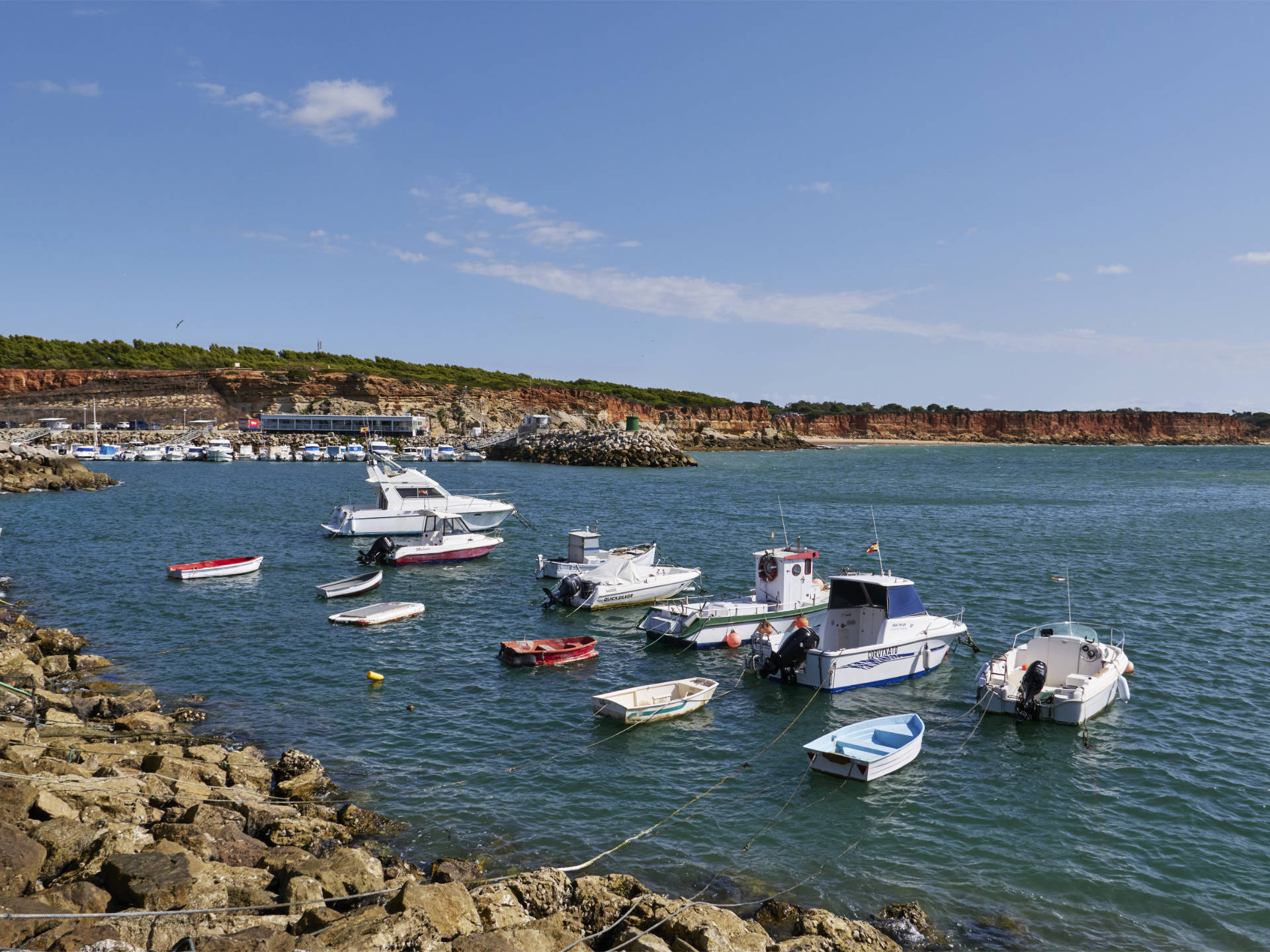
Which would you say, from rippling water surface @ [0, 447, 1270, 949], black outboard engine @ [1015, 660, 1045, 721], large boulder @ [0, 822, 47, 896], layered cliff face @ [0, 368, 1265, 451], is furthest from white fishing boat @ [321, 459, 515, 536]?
layered cliff face @ [0, 368, 1265, 451]

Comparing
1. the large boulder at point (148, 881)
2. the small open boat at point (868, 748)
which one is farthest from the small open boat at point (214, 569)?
the small open boat at point (868, 748)

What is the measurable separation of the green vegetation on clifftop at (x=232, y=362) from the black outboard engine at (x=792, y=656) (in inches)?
5230

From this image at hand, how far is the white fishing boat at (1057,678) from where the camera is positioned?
18.5m

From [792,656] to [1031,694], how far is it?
18.5 ft

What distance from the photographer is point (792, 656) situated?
68.7 feet

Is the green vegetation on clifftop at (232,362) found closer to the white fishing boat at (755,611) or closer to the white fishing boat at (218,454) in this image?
the white fishing boat at (218,454)

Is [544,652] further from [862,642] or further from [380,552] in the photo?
[380,552]

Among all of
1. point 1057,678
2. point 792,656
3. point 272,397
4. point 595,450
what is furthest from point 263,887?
point 272,397

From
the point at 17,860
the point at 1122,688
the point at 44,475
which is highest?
the point at 44,475

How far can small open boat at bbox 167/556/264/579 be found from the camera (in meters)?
32.2

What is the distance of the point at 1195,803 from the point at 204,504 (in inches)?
2345

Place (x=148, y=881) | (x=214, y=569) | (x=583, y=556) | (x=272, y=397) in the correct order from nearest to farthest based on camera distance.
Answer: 1. (x=148, y=881)
2. (x=214, y=569)
3. (x=583, y=556)
4. (x=272, y=397)

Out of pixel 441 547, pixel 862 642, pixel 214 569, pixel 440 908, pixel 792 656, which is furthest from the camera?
pixel 441 547

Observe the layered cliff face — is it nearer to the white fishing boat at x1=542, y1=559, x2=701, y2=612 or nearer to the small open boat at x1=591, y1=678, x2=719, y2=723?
the white fishing boat at x1=542, y1=559, x2=701, y2=612
